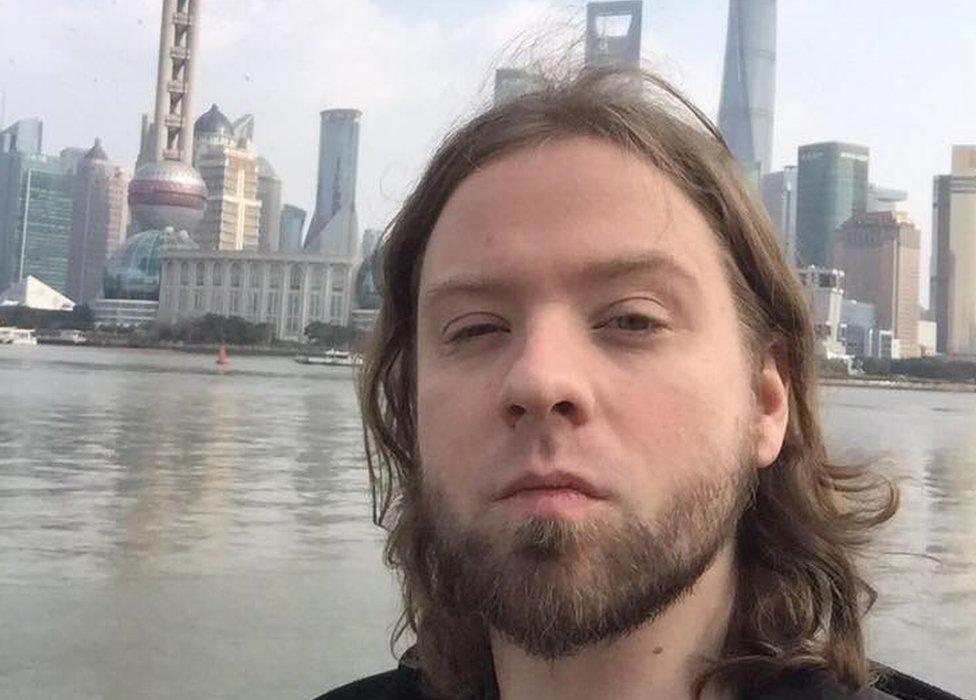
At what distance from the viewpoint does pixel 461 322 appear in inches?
46.3

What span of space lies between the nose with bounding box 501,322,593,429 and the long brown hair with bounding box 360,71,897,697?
0.26 metres

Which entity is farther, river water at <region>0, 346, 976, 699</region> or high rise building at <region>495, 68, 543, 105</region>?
river water at <region>0, 346, 976, 699</region>

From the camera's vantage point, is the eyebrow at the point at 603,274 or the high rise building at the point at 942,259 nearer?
the eyebrow at the point at 603,274

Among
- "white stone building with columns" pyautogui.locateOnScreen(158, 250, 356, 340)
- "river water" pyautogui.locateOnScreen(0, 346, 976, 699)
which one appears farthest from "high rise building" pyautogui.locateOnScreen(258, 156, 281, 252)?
"river water" pyautogui.locateOnScreen(0, 346, 976, 699)

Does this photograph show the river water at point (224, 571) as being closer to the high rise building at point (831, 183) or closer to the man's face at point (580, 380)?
the man's face at point (580, 380)

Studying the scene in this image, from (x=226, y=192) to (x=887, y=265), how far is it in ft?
187

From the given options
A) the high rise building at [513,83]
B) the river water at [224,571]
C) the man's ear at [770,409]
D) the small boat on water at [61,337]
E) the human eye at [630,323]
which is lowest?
the river water at [224,571]

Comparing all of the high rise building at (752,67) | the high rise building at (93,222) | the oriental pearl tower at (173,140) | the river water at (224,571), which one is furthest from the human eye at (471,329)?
the high rise building at (752,67)

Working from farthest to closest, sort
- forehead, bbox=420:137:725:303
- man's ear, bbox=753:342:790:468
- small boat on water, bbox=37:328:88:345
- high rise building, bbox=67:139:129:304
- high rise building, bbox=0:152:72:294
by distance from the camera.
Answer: high rise building, bbox=67:139:129:304 < high rise building, bbox=0:152:72:294 < small boat on water, bbox=37:328:88:345 < man's ear, bbox=753:342:790:468 < forehead, bbox=420:137:725:303

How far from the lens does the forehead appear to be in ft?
3.72

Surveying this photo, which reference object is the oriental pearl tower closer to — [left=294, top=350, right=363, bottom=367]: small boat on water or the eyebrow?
[left=294, top=350, right=363, bottom=367]: small boat on water

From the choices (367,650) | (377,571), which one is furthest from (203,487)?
(367,650)

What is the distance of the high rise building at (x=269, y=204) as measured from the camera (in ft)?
376

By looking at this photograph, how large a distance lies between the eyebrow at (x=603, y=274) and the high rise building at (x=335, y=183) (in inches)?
3735
